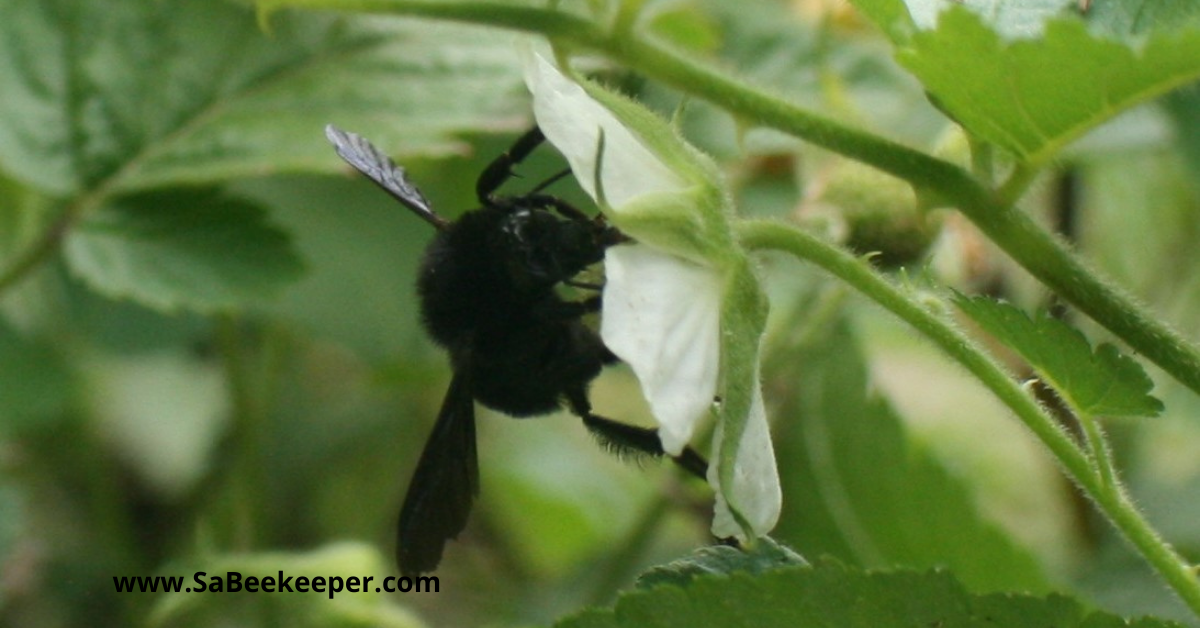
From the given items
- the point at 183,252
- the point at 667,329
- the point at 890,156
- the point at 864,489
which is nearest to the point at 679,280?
the point at 667,329

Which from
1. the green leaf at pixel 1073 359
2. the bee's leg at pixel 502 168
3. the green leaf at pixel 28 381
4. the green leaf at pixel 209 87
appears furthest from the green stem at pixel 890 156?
the green leaf at pixel 28 381

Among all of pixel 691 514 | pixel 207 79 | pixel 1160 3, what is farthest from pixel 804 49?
pixel 1160 3

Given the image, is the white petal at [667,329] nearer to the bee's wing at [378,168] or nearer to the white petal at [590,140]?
the white petal at [590,140]

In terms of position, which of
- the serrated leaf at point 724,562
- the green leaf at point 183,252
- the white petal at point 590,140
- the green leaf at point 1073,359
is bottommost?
the green leaf at point 183,252

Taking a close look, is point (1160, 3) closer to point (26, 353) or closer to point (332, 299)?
point (332, 299)

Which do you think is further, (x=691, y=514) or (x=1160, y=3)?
(x=691, y=514)

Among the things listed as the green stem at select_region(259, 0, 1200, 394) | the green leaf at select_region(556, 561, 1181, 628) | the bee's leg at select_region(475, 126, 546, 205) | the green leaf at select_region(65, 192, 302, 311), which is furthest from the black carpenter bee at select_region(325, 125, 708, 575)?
the green leaf at select_region(65, 192, 302, 311)

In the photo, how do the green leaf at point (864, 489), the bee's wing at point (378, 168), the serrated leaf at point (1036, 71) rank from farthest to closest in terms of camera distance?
the green leaf at point (864, 489) < the bee's wing at point (378, 168) < the serrated leaf at point (1036, 71)
